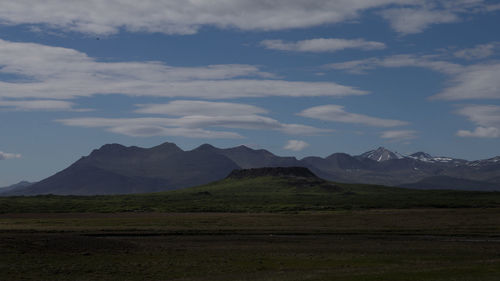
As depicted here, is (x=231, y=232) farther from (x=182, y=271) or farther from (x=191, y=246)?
(x=182, y=271)

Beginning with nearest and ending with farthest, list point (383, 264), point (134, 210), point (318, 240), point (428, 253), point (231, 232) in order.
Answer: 1. point (383, 264)
2. point (428, 253)
3. point (318, 240)
4. point (231, 232)
5. point (134, 210)

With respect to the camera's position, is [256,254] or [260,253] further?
[260,253]

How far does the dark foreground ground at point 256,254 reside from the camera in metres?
45.8

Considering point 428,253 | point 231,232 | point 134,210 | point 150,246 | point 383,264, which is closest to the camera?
point 383,264

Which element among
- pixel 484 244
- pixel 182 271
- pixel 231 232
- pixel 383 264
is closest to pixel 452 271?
pixel 383 264

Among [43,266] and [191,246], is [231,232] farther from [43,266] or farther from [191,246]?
[43,266]

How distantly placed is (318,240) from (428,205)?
10770 centimetres

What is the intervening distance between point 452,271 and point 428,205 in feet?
444

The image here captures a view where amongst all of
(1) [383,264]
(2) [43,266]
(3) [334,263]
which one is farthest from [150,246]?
(1) [383,264]

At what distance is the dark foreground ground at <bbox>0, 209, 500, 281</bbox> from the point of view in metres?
45.8

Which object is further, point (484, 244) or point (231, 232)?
point (231, 232)

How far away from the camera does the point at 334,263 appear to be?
53406 mm

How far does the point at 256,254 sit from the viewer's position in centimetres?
6069

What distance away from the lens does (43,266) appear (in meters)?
49.8
